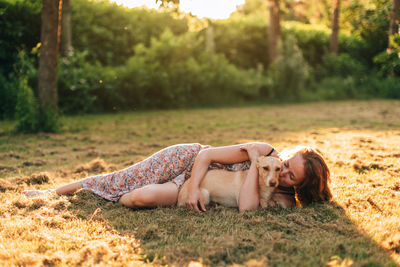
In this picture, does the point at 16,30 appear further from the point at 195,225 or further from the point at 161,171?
the point at 195,225

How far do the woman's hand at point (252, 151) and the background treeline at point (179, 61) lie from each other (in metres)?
4.64

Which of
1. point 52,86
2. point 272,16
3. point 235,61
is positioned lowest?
point 52,86

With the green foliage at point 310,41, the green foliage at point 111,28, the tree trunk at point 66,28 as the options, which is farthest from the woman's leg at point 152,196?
the green foliage at point 310,41

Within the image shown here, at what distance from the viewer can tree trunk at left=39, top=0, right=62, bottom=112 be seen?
23.9ft

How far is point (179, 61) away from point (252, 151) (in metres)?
9.95

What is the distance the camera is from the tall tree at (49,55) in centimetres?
729

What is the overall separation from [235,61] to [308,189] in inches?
539

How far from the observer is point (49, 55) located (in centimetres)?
745

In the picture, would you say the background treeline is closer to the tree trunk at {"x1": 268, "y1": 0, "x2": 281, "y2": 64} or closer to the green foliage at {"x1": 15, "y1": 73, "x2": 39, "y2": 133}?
the green foliage at {"x1": 15, "y1": 73, "x2": 39, "y2": 133}

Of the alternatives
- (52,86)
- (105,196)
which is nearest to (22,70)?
(52,86)

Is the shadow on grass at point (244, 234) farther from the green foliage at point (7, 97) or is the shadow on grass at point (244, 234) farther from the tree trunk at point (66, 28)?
the tree trunk at point (66, 28)

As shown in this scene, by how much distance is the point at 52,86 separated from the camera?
7.62 m

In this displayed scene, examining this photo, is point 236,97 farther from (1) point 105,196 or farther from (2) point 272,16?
(1) point 105,196

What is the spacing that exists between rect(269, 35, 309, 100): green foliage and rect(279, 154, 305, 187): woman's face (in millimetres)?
11794
